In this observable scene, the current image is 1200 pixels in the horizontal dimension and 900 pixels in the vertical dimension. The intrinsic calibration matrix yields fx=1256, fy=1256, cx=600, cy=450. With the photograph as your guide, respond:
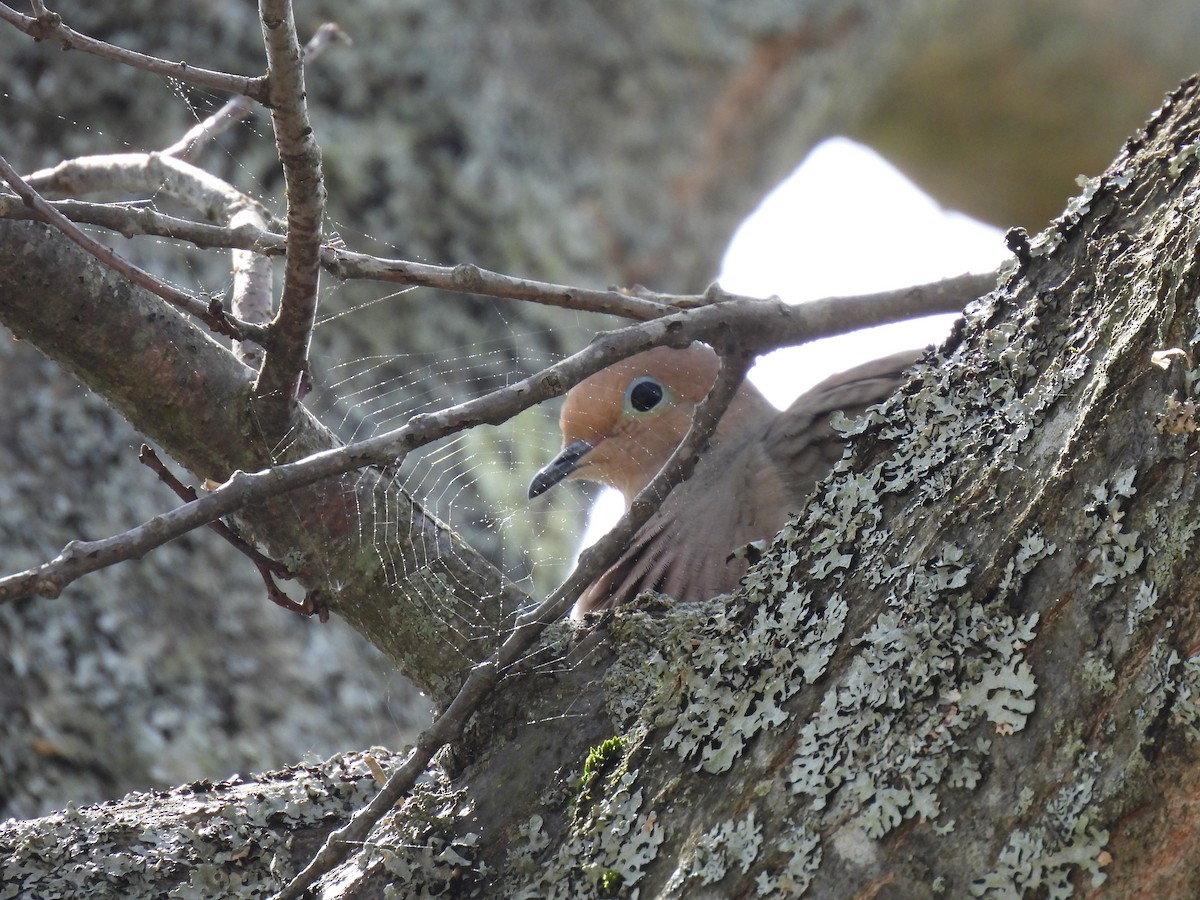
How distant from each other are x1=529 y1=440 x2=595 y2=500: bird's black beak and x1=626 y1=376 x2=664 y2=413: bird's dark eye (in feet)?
0.44

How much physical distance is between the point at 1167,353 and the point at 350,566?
88 centimetres

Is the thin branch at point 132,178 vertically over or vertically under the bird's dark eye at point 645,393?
over

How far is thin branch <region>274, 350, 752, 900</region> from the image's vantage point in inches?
45.8

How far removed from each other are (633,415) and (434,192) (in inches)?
47.6

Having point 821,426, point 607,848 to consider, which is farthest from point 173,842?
point 821,426

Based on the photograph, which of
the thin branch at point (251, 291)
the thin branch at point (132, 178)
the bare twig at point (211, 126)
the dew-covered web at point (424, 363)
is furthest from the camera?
the dew-covered web at point (424, 363)

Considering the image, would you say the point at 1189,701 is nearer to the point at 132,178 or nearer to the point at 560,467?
the point at 132,178

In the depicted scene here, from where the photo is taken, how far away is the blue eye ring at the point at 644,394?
262 centimetres

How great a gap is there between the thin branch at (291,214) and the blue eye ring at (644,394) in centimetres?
133

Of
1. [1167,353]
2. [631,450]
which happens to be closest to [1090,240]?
[1167,353]

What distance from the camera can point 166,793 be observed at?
1441 mm

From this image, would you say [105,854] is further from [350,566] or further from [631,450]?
[631,450]

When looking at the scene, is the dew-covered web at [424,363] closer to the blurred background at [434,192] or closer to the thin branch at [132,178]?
the blurred background at [434,192]

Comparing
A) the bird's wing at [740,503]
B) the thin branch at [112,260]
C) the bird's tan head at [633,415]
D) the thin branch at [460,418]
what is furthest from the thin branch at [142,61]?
the bird's tan head at [633,415]
